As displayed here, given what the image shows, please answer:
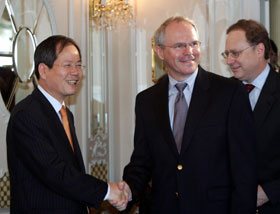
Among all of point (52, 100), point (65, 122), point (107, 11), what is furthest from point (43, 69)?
point (107, 11)

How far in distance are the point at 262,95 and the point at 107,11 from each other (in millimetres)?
3035

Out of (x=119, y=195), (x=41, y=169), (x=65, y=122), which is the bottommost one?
(x=119, y=195)

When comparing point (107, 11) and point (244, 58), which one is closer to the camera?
point (244, 58)

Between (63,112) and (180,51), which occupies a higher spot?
(180,51)

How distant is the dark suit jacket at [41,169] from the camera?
2.39 metres

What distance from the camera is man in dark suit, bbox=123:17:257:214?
218cm

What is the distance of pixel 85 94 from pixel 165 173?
9.05 ft

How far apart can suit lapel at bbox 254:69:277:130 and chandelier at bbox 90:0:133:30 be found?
2876 mm

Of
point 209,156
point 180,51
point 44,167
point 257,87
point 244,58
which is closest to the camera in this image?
point 209,156

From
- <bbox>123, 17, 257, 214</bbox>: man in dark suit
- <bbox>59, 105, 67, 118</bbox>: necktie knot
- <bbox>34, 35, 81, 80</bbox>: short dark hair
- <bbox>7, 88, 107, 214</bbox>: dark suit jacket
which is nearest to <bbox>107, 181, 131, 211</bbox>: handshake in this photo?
<bbox>7, 88, 107, 214</bbox>: dark suit jacket

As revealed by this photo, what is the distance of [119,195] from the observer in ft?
8.90

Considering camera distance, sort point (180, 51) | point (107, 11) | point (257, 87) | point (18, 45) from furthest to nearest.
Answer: point (107, 11)
point (18, 45)
point (257, 87)
point (180, 51)

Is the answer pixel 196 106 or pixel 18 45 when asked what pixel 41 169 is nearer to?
pixel 196 106

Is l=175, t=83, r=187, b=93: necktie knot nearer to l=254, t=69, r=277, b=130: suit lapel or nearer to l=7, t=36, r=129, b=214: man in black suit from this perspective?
l=254, t=69, r=277, b=130: suit lapel
